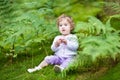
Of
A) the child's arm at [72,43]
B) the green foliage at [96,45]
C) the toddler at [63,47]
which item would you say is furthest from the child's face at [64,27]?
the green foliage at [96,45]

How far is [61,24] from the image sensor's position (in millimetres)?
4906

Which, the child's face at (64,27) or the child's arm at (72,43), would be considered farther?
the child's face at (64,27)

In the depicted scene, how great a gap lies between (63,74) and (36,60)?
908 millimetres

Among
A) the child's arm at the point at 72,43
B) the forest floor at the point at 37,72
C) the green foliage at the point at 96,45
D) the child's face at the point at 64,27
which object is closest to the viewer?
the green foliage at the point at 96,45

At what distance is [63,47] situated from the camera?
4828 mm

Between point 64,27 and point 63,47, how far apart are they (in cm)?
29

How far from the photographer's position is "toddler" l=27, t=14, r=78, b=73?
475 centimetres

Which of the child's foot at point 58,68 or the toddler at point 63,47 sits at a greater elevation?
the toddler at point 63,47

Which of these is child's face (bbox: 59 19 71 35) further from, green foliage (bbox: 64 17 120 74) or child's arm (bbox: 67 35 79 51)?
green foliage (bbox: 64 17 120 74)

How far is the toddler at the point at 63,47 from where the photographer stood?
4754 mm

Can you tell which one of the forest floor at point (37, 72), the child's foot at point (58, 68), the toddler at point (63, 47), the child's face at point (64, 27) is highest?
Answer: the child's face at point (64, 27)

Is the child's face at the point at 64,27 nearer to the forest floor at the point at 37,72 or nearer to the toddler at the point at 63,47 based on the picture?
the toddler at the point at 63,47

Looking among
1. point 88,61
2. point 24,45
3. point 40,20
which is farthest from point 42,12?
point 88,61

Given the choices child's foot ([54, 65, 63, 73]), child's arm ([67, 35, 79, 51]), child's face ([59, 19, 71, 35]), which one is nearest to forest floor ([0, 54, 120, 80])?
child's foot ([54, 65, 63, 73])
